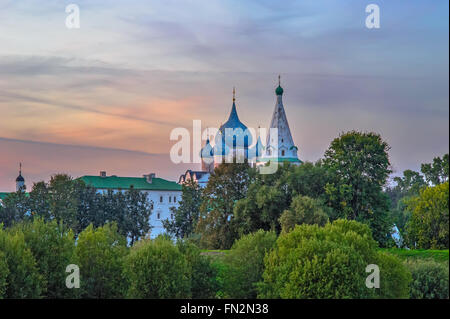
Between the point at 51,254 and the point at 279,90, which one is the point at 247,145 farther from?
the point at 51,254

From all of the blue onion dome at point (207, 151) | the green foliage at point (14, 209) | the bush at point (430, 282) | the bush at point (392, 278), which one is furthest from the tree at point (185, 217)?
the bush at point (392, 278)

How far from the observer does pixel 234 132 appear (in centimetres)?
9600

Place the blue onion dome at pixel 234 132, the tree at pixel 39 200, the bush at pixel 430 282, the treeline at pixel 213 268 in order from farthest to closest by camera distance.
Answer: the blue onion dome at pixel 234 132 < the tree at pixel 39 200 < the bush at pixel 430 282 < the treeline at pixel 213 268

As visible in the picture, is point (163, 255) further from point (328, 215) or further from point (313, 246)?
point (328, 215)

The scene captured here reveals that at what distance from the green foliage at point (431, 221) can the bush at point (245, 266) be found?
1421 cm

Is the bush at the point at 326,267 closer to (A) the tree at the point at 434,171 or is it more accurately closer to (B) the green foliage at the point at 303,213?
(B) the green foliage at the point at 303,213

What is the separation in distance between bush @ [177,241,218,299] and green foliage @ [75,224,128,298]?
3.37m

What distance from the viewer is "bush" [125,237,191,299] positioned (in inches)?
1164

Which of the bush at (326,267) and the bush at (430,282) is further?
the bush at (430,282)

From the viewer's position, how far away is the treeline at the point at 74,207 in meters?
61.0

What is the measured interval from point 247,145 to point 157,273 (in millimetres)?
67761

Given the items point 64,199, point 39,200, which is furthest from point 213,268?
point 39,200
